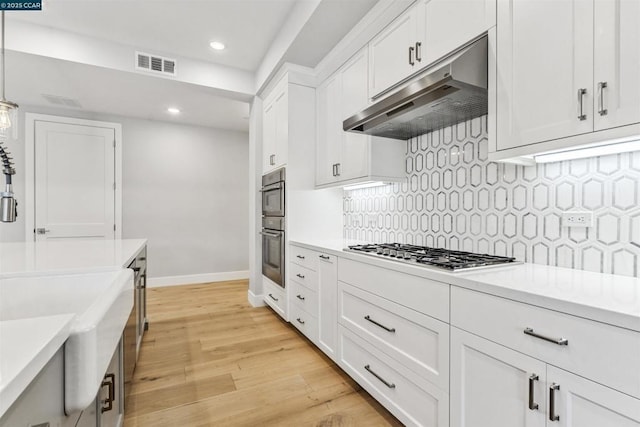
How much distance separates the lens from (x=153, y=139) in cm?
472

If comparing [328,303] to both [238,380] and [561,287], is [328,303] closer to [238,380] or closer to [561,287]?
[238,380]

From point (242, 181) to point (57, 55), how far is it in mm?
2867

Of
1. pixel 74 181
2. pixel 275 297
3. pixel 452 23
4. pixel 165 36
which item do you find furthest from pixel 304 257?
pixel 74 181

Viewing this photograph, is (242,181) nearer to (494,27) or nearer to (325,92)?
(325,92)

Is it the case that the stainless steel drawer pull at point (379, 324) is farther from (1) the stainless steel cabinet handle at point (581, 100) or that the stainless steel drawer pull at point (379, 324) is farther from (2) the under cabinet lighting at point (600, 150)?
(1) the stainless steel cabinet handle at point (581, 100)

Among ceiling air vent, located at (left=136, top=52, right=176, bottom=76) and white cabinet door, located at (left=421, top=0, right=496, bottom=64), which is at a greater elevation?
ceiling air vent, located at (left=136, top=52, right=176, bottom=76)

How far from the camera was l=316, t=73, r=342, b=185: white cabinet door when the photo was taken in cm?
272

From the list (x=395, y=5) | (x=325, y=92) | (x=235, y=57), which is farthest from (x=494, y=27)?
(x=235, y=57)

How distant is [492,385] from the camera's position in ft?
3.69

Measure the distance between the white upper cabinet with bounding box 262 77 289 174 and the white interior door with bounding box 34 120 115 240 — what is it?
8.26ft

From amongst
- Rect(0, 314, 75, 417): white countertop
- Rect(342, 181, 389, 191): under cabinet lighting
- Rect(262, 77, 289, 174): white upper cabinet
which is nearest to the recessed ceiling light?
Rect(262, 77, 289, 174): white upper cabinet

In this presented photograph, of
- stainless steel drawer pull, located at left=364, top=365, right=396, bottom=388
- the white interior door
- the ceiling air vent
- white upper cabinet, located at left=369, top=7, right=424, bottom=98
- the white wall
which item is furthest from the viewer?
the white wall

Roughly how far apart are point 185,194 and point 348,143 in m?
3.37

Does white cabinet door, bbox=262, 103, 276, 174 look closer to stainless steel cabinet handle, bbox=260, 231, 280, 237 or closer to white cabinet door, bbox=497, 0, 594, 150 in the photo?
stainless steel cabinet handle, bbox=260, 231, 280, 237
